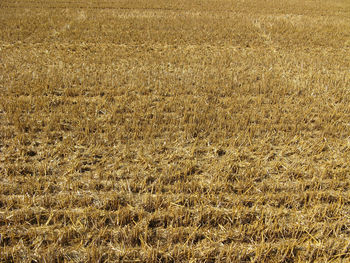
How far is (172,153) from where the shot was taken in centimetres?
436

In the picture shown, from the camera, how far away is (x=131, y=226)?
3.01m

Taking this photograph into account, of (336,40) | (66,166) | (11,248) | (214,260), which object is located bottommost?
(214,260)

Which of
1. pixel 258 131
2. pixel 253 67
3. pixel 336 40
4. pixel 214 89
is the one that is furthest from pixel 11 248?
pixel 336 40

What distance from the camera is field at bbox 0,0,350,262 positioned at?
9.36 feet

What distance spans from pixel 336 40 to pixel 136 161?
11.6 metres

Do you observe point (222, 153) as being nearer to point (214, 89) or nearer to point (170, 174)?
point (170, 174)

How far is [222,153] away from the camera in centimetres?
446

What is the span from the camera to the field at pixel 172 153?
2852 millimetres

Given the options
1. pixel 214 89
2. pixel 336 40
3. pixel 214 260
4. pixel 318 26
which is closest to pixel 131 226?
pixel 214 260

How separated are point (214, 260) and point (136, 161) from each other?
1.92 meters

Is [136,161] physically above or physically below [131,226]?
above

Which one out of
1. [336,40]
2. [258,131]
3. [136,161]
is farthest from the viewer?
[336,40]

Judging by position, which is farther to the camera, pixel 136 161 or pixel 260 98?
pixel 260 98

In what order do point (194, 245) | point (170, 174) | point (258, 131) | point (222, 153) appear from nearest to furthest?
1. point (194, 245)
2. point (170, 174)
3. point (222, 153)
4. point (258, 131)
